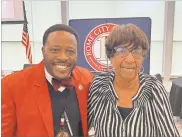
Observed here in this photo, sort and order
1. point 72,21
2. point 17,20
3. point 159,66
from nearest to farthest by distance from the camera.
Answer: point 72,21
point 159,66
point 17,20

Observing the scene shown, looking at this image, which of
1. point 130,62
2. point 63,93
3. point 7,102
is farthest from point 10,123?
point 130,62

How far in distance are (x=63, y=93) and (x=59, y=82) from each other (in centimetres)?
4

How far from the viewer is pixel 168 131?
84 cm

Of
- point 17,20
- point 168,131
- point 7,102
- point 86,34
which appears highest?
point 17,20

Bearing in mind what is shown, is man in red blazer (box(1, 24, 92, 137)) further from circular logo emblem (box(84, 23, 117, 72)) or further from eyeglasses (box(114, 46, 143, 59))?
circular logo emblem (box(84, 23, 117, 72))

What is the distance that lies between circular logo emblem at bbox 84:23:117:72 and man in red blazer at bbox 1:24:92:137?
0.40 metres

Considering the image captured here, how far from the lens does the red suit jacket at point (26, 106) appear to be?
780 mm

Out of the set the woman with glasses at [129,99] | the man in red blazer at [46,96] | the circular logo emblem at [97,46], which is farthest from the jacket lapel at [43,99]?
the circular logo emblem at [97,46]

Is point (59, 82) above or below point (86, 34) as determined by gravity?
below

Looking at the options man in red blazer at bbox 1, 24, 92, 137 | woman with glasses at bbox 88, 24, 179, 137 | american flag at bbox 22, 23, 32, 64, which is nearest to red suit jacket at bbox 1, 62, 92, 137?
man in red blazer at bbox 1, 24, 92, 137

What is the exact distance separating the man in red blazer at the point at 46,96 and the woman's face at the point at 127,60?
147 mm

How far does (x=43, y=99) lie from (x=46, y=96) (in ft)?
0.05

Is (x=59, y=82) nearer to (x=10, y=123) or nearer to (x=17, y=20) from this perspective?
(x=10, y=123)

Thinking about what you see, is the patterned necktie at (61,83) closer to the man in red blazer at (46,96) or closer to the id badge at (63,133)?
the man in red blazer at (46,96)
